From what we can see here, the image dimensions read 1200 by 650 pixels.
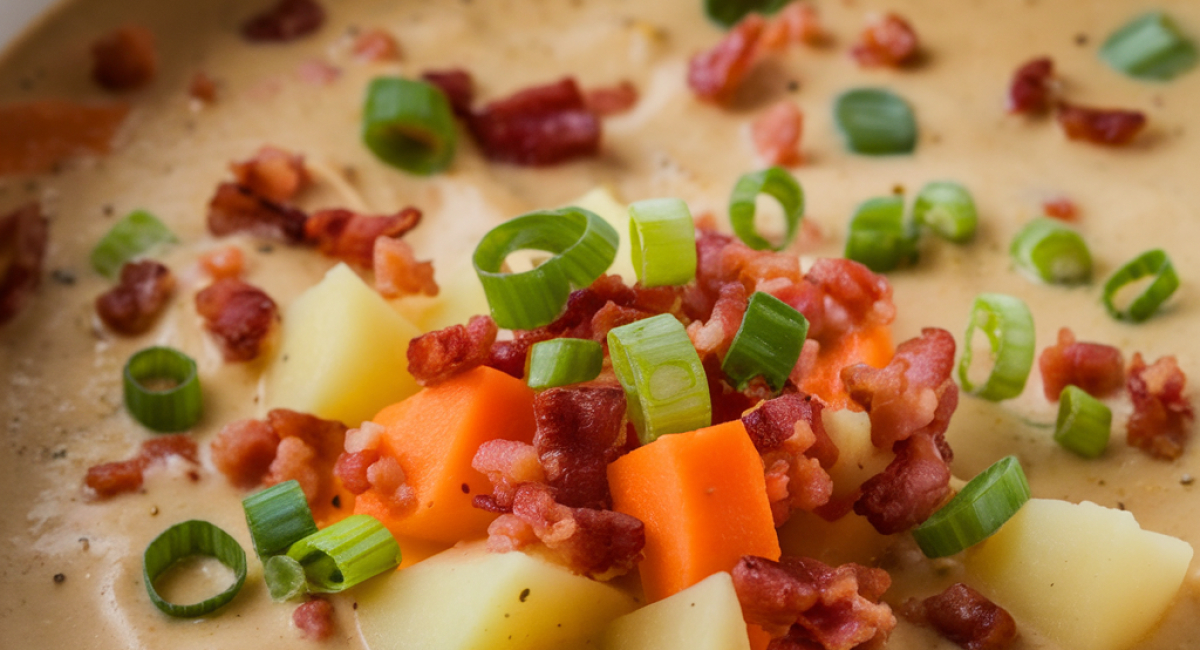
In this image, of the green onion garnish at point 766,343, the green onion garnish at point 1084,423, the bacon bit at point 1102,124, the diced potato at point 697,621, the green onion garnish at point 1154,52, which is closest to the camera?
the diced potato at point 697,621

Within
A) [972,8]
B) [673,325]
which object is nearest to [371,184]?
[673,325]

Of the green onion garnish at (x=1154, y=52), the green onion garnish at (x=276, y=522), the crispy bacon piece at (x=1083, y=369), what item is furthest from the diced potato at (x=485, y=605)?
the green onion garnish at (x=1154, y=52)

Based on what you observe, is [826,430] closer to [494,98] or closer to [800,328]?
[800,328]

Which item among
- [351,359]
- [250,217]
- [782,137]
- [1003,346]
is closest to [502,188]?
[250,217]

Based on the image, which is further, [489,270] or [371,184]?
[371,184]

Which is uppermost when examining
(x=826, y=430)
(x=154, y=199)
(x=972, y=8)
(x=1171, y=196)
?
(x=972, y=8)

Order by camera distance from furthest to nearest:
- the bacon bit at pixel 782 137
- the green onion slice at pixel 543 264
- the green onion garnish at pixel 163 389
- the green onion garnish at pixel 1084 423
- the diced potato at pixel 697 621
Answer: the bacon bit at pixel 782 137, the green onion garnish at pixel 163 389, the green onion garnish at pixel 1084 423, the green onion slice at pixel 543 264, the diced potato at pixel 697 621

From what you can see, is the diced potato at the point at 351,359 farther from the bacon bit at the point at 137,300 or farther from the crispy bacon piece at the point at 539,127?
the crispy bacon piece at the point at 539,127
